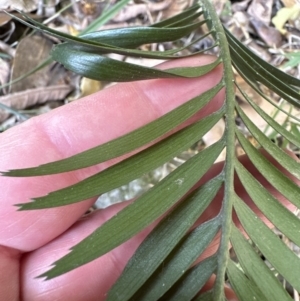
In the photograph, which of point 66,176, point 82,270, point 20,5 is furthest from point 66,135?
point 20,5

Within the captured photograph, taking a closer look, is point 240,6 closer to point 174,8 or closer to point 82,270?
point 174,8

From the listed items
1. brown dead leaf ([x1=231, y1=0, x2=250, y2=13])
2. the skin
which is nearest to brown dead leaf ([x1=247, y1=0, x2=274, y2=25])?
brown dead leaf ([x1=231, y1=0, x2=250, y2=13])

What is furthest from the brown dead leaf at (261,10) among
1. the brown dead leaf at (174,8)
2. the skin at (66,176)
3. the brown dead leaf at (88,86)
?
the skin at (66,176)

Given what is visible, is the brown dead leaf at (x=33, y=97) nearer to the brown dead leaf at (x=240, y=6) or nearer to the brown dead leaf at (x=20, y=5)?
the brown dead leaf at (x=20, y=5)

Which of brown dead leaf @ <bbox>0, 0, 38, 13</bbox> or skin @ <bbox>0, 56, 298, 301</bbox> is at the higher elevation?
brown dead leaf @ <bbox>0, 0, 38, 13</bbox>

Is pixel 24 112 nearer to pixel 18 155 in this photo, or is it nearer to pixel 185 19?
pixel 18 155

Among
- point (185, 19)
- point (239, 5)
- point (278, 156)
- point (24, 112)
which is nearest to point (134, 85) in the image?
point (185, 19)

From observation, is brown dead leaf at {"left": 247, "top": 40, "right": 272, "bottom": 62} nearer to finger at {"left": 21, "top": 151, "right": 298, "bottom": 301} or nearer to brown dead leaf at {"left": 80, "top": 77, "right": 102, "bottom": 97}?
brown dead leaf at {"left": 80, "top": 77, "right": 102, "bottom": 97}
